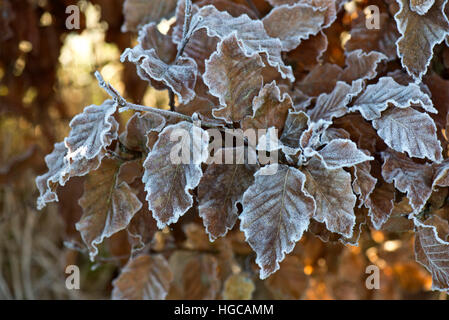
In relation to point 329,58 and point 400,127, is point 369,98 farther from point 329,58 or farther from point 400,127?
point 329,58

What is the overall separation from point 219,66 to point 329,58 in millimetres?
298

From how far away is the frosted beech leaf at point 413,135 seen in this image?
0.51 m

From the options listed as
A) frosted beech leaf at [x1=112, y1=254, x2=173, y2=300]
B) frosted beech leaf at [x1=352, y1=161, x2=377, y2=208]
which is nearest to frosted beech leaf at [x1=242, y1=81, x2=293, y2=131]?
frosted beech leaf at [x1=352, y1=161, x2=377, y2=208]

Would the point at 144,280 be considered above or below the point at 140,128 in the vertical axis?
below

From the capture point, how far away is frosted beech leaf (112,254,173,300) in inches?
28.2

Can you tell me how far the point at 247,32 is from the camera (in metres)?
0.56

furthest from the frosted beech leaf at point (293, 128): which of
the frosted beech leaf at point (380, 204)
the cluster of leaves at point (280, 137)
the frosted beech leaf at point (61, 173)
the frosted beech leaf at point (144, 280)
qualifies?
the frosted beech leaf at point (144, 280)

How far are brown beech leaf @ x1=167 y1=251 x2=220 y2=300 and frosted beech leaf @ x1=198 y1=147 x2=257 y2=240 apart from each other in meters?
0.28

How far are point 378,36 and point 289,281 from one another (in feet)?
1.44

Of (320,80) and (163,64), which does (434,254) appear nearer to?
(320,80)

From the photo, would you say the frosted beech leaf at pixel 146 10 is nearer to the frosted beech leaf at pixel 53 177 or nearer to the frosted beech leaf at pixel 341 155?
the frosted beech leaf at pixel 53 177

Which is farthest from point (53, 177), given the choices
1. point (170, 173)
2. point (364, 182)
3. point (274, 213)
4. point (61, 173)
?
point (364, 182)

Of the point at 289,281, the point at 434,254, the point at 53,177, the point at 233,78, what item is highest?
the point at 233,78

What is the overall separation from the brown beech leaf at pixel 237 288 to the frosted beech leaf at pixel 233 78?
377 millimetres
